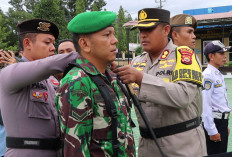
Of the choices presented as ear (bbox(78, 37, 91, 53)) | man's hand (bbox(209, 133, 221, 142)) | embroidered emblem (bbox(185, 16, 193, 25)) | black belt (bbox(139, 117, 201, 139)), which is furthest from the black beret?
man's hand (bbox(209, 133, 221, 142))

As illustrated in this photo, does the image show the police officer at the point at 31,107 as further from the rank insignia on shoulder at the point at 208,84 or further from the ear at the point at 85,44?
the rank insignia on shoulder at the point at 208,84

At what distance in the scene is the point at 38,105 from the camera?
5.96 feet

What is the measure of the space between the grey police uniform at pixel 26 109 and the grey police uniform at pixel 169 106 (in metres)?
0.65

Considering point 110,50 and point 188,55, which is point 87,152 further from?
point 188,55

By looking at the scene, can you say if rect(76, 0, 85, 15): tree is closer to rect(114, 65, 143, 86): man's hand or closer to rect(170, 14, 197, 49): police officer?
rect(170, 14, 197, 49): police officer

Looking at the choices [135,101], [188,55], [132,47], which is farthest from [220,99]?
[132,47]

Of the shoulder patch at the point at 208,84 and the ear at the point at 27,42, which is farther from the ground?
the ear at the point at 27,42

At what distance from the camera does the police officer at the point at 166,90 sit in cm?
190

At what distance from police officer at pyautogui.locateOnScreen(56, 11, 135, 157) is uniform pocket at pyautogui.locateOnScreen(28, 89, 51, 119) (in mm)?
345

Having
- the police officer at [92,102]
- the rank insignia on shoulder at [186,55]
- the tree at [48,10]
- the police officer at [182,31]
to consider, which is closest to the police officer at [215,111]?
the police officer at [182,31]

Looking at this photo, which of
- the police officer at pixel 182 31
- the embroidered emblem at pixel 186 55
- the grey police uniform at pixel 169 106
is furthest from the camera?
the police officer at pixel 182 31

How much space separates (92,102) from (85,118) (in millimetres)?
98

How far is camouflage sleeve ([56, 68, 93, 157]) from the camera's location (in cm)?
140

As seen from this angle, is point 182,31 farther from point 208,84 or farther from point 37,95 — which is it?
point 37,95
